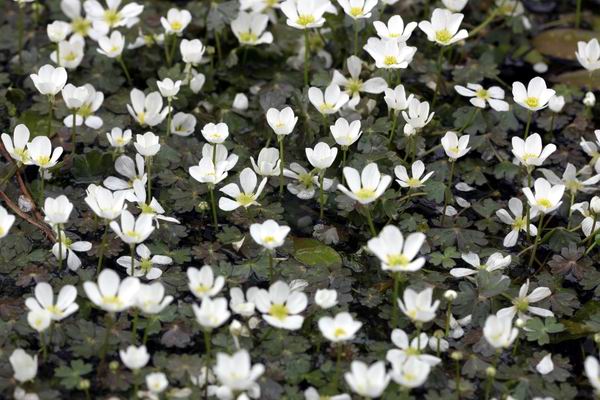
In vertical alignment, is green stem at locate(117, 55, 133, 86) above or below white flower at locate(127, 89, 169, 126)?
below

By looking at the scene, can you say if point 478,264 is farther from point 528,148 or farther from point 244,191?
point 244,191

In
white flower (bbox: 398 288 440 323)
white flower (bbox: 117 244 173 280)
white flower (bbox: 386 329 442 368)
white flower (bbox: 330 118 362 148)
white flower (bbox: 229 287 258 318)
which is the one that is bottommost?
white flower (bbox: 117 244 173 280)

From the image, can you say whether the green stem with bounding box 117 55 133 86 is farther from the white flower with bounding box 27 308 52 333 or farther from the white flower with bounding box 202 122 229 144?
the white flower with bounding box 27 308 52 333

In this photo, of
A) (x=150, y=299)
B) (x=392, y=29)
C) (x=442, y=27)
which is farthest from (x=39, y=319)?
(x=442, y=27)

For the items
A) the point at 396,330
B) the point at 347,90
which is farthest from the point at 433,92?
the point at 396,330

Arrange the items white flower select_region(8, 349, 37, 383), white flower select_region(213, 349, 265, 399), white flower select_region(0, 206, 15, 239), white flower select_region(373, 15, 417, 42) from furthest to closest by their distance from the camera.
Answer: white flower select_region(373, 15, 417, 42) < white flower select_region(0, 206, 15, 239) < white flower select_region(8, 349, 37, 383) < white flower select_region(213, 349, 265, 399)

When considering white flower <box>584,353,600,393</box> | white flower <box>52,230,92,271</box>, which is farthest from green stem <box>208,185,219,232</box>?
white flower <box>584,353,600,393</box>

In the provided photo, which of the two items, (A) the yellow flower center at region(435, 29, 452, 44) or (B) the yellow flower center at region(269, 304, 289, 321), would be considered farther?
(A) the yellow flower center at region(435, 29, 452, 44)

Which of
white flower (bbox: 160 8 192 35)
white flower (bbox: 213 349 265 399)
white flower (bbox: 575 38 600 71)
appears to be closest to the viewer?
white flower (bbox: 213 349 265 399)
